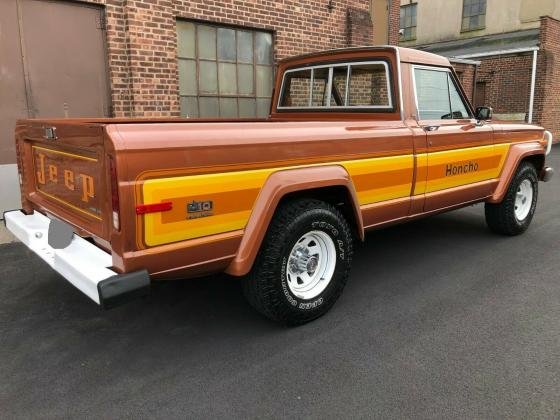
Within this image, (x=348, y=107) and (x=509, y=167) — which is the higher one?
(x=348, y=107)

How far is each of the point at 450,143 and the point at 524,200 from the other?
1.92m

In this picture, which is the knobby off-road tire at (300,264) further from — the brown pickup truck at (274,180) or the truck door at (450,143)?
the truck door at (450,143)

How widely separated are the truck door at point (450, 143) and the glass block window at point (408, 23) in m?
25.8

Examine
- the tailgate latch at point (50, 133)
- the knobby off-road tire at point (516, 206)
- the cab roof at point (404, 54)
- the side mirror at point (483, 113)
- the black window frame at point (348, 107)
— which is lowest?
the knobby off-road tire at point (516, 206)

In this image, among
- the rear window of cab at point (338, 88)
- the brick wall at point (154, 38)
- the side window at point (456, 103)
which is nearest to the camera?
the rear window of cab at point (338, 88)

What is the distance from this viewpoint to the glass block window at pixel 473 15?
24609mm

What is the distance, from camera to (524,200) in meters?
5.56

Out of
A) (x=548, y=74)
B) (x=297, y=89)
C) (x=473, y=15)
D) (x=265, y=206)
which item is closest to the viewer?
(x=265, y=206)

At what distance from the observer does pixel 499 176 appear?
16.3ft

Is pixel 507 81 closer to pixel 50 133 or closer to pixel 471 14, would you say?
pixel 471 14

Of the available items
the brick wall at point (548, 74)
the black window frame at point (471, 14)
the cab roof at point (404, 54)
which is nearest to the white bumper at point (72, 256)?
the cab roof at point (404, 54)

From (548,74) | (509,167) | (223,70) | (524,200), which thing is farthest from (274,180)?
(548,74)

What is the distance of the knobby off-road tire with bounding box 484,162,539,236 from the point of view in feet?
A: 17.0

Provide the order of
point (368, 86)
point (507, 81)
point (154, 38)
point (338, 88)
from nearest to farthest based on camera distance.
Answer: point (368, 86), point (338, 88), point (154, 38), point (507, 81)
